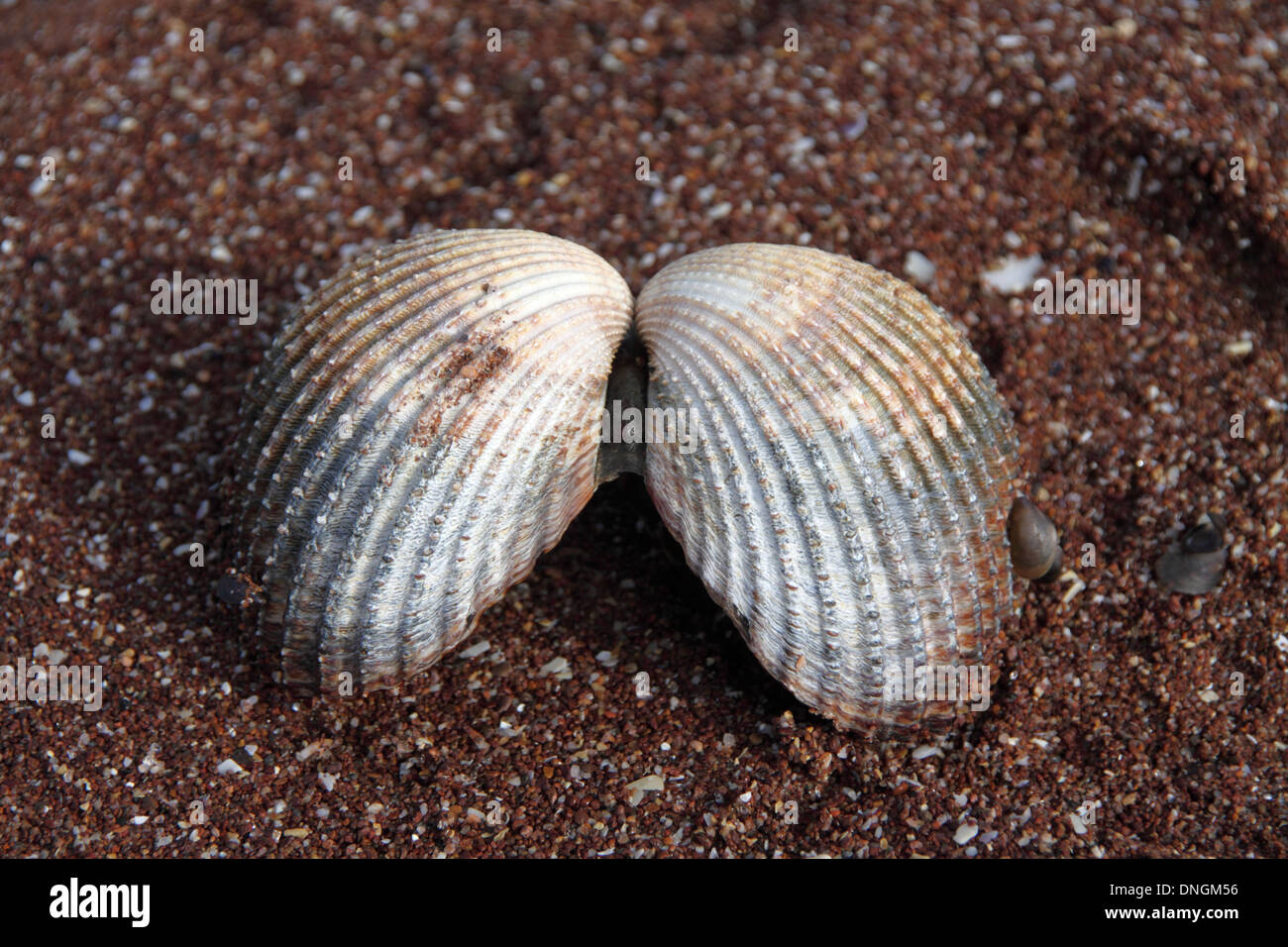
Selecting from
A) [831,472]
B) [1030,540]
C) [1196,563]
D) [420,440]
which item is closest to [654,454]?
[831,472]

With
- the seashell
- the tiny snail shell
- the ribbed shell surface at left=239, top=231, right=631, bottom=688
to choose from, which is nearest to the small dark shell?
the tiny snail shell

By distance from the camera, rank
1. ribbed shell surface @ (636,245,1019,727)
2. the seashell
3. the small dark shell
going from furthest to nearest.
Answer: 1. the seashell
2. the small dark shell
3. ribbed shell surface @ (636,245,1019,727)

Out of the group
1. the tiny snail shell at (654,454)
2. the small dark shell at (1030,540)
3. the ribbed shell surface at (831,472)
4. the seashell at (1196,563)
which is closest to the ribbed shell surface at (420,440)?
the tiny snail shell at (654,454)

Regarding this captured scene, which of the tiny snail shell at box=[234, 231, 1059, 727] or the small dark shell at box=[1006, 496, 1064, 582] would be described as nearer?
the tiny snail shell at box=[234, 231, 1059, 727]

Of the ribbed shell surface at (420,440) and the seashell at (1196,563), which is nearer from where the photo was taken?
the ribbed shell surface at (420,440)

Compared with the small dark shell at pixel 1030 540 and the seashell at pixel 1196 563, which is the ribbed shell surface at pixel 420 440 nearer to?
the small dark shell at pixel 1030 540

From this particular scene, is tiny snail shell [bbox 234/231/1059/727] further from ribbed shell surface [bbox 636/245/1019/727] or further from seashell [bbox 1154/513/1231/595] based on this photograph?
seashell [bbox 1154/513/1231/595]

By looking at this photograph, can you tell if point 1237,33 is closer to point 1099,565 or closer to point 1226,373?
point 1226,373
